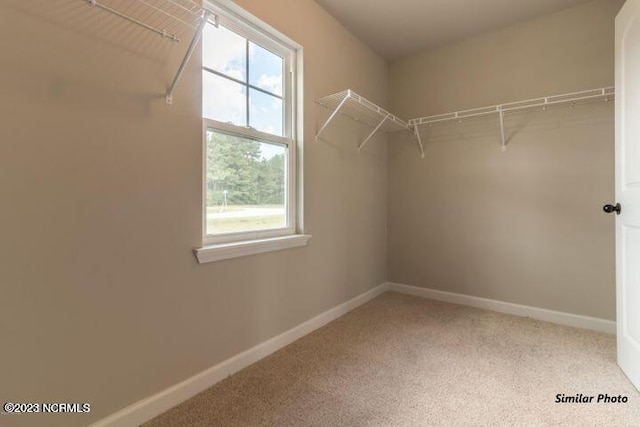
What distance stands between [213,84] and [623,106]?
2.24 metres

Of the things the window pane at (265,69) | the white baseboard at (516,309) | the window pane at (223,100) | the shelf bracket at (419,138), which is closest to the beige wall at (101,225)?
the window pane at (223,100)

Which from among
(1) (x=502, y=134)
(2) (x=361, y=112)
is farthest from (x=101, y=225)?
(1) (x=502, y=134)

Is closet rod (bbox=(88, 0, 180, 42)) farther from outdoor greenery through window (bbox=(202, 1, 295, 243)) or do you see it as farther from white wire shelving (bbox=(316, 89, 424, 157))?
white wire shelving (bbox=(316, 89, 424, 157))

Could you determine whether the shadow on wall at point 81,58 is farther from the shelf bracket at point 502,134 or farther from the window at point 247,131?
the shelf bracket at point 502,134

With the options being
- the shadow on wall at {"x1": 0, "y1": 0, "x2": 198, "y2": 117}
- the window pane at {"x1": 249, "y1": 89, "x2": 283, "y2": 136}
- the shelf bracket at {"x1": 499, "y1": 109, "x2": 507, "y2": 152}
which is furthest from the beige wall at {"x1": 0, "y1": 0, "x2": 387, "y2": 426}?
the shelf bracket at {"x1": 499, "y1": 109, "x2": 507, "y2": 152}


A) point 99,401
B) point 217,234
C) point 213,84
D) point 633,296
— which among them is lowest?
Answer: point 99,401

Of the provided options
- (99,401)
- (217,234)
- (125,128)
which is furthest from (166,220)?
(99,401)

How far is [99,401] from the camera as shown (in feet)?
4.04

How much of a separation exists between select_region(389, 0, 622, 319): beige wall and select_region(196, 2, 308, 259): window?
1.47m

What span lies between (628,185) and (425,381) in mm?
1509

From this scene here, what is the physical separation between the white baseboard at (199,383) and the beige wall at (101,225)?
38 mm

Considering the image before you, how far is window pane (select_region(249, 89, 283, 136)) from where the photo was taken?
1.89 meters

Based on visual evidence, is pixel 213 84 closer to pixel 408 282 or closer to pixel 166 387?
pixel 166 387

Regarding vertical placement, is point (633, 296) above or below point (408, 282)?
above
